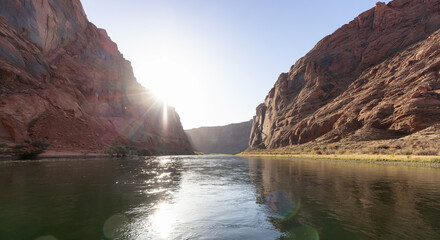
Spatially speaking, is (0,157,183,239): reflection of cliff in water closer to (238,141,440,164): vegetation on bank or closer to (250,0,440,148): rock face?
(238,141,440,164): vegetation on bank

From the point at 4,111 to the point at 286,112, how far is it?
313 feet

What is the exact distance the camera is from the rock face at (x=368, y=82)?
173 ft

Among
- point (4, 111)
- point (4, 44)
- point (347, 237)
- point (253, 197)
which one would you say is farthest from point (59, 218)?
point (4, 44)

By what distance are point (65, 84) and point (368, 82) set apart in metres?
98.8

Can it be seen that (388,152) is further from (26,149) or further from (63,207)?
(26,149)

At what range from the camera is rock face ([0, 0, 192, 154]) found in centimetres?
5369

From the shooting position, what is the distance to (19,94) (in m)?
53.9

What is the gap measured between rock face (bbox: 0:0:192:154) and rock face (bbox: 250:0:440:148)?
218 ft

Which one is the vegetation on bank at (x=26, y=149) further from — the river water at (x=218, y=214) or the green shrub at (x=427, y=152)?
the green shrub at (x=427, y=152)

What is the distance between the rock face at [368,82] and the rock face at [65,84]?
218ft

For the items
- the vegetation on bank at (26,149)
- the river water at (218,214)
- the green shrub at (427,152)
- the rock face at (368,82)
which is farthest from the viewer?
the rock face at (368,82)

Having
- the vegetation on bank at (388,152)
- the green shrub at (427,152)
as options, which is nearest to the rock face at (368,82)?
the vegetation on bank at (388,152)

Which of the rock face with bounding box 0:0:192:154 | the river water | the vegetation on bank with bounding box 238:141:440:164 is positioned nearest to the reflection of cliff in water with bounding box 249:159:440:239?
the river water

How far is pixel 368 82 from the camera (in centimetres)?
7669
